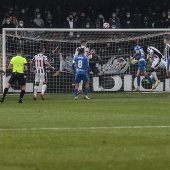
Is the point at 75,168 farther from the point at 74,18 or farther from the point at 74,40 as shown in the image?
the point at 74,18

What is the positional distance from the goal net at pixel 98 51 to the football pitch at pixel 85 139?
1235cm

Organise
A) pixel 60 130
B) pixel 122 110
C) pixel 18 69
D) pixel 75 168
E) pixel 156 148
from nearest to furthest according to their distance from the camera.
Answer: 1. pixel 75 168
2. pixel 156 148
3. pixel 60 130
4. pixel 122 110
5. pixel 18 69

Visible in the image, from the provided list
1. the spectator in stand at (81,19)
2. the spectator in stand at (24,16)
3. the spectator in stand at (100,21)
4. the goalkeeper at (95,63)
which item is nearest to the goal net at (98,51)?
the goalkeeper at (95,63)

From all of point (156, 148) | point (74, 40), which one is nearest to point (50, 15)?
point (74, 40)

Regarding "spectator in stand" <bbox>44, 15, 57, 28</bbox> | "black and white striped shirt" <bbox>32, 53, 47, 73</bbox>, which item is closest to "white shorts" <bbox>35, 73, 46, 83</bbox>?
"black and white striped shirt" <bbox>32, 53, 47, 73</bbox>

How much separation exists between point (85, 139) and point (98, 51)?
70.0 ft

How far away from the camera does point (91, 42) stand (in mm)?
34969

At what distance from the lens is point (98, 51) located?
115 ft

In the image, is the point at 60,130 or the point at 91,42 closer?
the point at 60,130

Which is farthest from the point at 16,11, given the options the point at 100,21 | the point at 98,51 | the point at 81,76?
the point at 81,76

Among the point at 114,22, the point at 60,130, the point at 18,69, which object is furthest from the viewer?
the point at 114,22

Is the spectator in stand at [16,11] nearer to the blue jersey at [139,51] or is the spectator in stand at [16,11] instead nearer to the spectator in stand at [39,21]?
the spectator in stand at [39,21]

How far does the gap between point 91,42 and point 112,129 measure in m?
19.4

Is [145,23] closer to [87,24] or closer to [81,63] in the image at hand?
[87,24]
